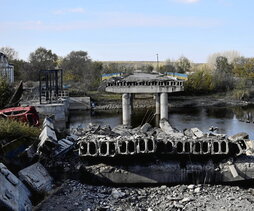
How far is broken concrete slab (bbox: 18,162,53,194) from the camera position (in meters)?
13.4

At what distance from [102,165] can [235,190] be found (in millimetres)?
6901

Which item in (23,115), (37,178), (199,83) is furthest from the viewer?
(199,83)

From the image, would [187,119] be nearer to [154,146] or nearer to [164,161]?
[164,161]

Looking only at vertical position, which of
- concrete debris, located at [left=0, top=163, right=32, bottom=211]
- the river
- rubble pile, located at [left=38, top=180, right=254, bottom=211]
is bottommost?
the river

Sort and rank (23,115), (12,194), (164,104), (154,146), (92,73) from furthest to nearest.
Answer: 1. (92,73)
2. (164,104)
3. (23,115)
4. (154,146)
5. (12,194)

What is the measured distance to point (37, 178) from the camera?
45.6 feet

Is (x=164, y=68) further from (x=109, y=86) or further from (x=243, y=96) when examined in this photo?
(x=109, y=86)

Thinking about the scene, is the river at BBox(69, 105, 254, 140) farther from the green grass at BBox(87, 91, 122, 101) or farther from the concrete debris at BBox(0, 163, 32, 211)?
the concrete debris at BBox(0, 163, 32, 211)

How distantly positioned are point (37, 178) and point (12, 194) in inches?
112

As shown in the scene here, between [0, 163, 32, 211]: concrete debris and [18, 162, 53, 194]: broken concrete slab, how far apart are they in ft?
1.79

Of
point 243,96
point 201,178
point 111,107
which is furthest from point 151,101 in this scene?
point 201,178

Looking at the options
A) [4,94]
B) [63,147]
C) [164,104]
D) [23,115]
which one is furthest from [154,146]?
[164,104]

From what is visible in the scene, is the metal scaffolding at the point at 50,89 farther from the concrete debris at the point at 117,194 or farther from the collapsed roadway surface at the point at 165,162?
the concrete debris at the point at 117,194

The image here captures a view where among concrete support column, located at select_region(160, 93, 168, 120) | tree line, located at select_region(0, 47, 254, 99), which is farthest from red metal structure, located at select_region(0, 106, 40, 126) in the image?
tree line, located at select_region(0, 47, 254, 99)
